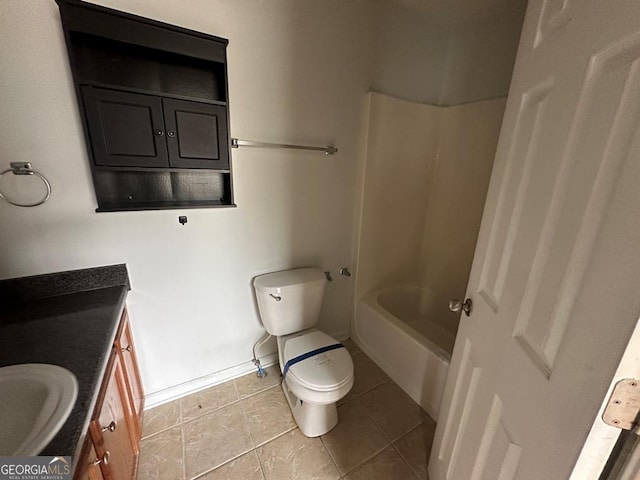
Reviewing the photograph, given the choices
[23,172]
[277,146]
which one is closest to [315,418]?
[277,146]

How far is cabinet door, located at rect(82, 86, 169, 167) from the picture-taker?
3.53ft

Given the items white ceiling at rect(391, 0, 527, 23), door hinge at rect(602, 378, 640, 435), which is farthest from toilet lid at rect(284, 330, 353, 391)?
white ceiling at rect(391, 0, 527, 23)

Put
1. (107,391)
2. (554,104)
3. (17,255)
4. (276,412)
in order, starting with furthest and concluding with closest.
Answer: (276,412), (17,255), (107,391), (554,104)

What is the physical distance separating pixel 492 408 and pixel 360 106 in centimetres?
167

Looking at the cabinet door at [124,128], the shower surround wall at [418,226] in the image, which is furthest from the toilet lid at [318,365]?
the cabinet door at [124,128]

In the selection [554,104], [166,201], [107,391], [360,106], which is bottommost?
[107,391]

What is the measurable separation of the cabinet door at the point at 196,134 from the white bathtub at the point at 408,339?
1.41 meters

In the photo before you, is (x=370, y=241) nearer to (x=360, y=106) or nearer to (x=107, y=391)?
(x=360, y=106)

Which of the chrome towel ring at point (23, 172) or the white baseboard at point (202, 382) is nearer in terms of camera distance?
the chrome towel ring at point (23, 172)

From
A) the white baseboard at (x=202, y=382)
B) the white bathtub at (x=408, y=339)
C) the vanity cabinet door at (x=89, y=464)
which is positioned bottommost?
the white baseboard at (x=202, y=382)

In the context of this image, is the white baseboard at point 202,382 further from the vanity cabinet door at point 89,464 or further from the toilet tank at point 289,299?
the vanity cabinet door at point 89,464

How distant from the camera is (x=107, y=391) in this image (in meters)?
0.84

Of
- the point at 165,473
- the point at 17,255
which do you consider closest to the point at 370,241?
the point at 165,473

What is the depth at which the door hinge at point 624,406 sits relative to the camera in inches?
16.1
